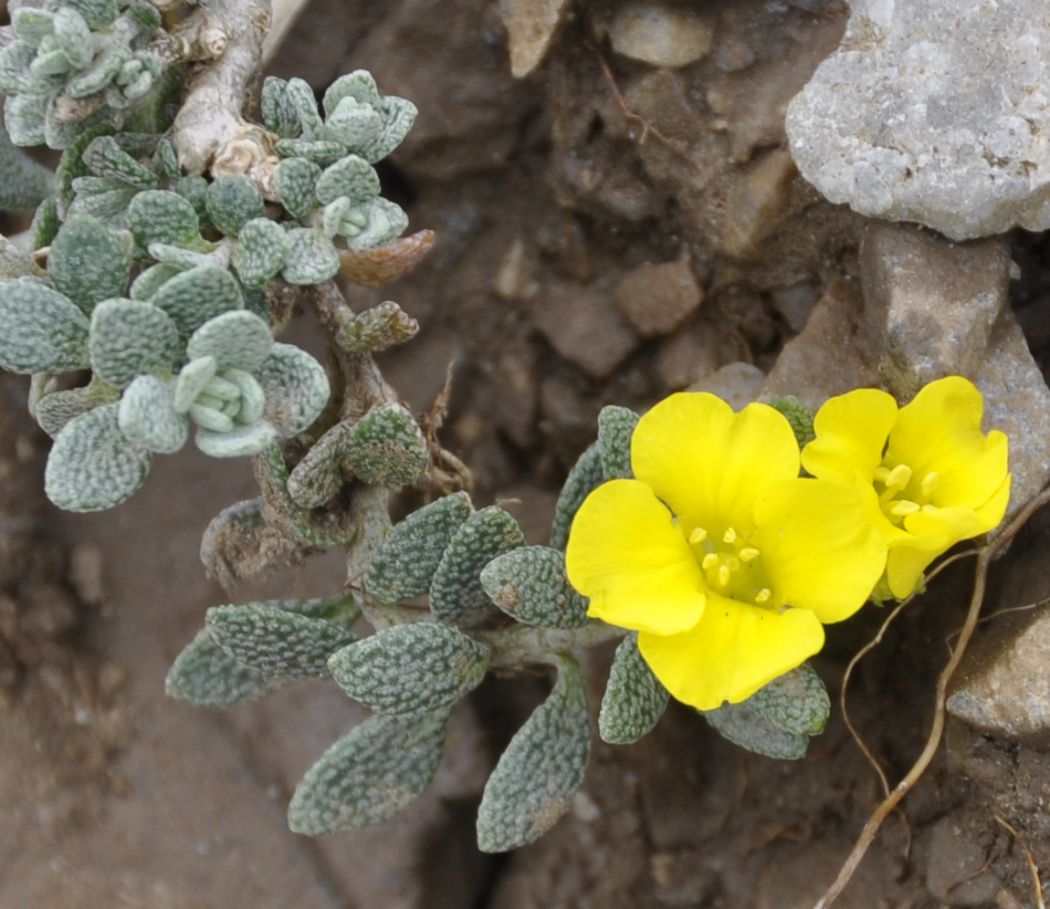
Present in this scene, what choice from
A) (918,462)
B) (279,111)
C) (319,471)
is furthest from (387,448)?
(918,462)

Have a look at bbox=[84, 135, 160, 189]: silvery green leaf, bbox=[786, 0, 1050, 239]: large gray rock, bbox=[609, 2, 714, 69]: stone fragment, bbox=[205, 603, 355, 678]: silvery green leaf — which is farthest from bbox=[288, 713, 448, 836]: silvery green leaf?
bbox=[609, 2, 714, 69]: stone fragment

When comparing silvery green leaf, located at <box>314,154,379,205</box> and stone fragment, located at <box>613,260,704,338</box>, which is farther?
stone fragment, located at <box>613,260,704,338</box>

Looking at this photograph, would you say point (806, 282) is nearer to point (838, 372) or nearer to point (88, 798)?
point (838, 372)

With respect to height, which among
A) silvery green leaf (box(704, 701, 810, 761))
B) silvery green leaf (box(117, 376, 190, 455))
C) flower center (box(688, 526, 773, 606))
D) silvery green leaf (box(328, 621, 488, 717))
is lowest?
silvery green leaf (box(704, 701, 810, 761))

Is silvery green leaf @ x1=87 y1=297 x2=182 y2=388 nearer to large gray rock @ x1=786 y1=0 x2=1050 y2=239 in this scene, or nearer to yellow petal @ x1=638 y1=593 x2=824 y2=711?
yellow petal @ x1=638 y1=593 x2=824 y2=711

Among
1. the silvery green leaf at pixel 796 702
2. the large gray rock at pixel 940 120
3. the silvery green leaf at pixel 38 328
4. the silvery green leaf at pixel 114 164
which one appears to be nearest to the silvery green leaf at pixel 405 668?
the silvery green leaf at pixel 796 702

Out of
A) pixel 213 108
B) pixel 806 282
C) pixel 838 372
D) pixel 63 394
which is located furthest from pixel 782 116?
pixel 63 394
